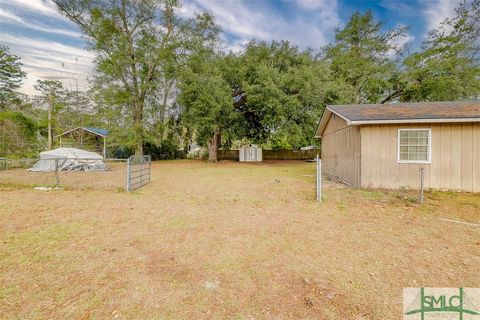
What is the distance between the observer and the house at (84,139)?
2311cm

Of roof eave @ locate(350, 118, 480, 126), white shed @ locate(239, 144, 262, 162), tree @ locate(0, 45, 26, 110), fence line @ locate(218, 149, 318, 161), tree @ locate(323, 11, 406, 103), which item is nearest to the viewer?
roof eave @ locate(350, 118, 480, 126)

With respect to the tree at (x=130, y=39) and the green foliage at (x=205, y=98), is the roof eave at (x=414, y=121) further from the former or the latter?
the tree at (x=130, y=39)

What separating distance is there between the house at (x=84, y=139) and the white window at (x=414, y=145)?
933 inches

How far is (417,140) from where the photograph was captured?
26.7ft

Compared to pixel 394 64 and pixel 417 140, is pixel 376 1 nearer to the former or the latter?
pixel 394 64

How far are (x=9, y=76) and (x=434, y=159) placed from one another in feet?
128

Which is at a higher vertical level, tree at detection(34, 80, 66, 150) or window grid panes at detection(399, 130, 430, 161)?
tree at detection(34, 80, 66, 150)

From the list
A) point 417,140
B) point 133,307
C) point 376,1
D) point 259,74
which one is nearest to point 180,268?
point 133,307

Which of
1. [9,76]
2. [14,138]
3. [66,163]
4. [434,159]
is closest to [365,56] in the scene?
[434,159]

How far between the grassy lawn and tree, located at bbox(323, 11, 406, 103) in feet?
64.7

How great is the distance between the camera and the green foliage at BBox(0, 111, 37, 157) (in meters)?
15.5

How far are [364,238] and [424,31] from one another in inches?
1073

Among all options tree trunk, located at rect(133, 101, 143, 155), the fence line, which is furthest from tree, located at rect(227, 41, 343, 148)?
tree trunk, located at rect(133, 101, 143, 155)

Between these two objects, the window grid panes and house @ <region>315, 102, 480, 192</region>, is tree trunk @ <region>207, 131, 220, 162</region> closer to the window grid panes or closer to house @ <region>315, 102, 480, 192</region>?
house @ <region>315, 102, 480, 192</region>
